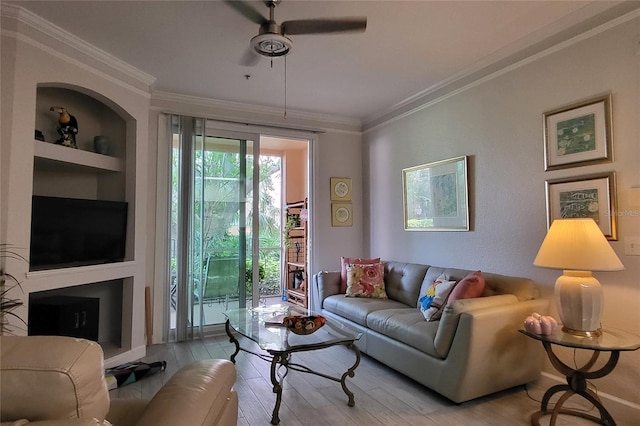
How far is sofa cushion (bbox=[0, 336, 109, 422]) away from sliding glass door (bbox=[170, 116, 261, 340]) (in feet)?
10.5

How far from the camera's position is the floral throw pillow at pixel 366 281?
148 inches

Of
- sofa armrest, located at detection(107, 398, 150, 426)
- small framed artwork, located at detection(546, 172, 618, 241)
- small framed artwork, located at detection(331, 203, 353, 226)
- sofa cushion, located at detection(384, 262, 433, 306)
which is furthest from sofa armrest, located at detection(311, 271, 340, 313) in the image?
sofa armrest, located at detection(107, 398, 150, 426)

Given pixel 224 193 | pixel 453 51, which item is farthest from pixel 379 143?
pixel 224 193

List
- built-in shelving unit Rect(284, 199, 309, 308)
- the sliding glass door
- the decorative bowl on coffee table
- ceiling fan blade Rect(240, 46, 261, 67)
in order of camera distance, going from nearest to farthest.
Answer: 1. the decorative bowl on coffee table
2. ceiling fan blade Rect(240, 46, 261, 67)
3. the sliding glass door
4. built-in shelving unit Rect(284, 199, 309, 308)

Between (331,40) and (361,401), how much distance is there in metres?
2.71

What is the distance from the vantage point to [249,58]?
310 centimetres

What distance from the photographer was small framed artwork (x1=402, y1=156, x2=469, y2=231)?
347 centimetres

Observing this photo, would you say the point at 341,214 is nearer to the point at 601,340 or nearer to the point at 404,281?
the point at 404,281

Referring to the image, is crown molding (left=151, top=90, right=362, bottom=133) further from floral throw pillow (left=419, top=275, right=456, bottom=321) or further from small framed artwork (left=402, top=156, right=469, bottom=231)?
floral throw pillow (left=419, top=275, right=456, bottom=321)

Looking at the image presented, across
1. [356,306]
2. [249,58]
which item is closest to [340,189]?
[356,306]

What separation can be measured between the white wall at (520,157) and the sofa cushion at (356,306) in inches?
30.2

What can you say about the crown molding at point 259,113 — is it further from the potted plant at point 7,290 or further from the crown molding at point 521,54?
the potted plant at point 7,290

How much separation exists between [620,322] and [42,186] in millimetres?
4698

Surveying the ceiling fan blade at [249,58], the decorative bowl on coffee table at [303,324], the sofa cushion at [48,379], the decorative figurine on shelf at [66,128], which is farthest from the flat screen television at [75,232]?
the sofa cushion at [48,379]
